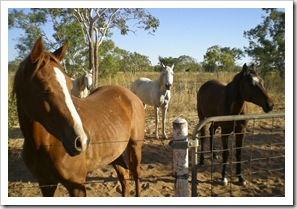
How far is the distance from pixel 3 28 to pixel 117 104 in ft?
4.96

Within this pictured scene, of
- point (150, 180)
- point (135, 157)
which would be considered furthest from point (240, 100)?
point (135, 157)

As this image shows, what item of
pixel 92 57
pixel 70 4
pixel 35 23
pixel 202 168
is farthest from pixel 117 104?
pixel 35 23

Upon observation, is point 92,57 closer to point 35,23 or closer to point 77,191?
point 35,23

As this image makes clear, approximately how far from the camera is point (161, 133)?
793 centimetres

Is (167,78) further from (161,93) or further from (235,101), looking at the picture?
(235,101)

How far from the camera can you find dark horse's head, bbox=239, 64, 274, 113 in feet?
14.3

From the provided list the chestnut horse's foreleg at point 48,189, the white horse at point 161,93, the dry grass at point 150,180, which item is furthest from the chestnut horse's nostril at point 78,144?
the white horse at point 161,93

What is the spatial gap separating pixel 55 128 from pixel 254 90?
347 cm

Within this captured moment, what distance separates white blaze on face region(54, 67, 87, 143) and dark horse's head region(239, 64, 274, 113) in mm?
3351

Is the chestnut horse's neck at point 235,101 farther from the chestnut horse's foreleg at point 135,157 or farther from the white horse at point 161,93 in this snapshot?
the white horse at point 161,93

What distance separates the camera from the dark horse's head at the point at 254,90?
14.3 feet

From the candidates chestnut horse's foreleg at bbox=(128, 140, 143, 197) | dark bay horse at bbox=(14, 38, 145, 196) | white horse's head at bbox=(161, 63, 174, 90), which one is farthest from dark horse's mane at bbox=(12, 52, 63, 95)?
white horse's head at bbox=(161, 63, 174, 90)

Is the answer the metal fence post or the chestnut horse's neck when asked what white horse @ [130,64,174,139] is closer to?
the chestnut horse's neck

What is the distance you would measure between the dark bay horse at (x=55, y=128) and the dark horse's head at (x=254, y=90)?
102 inches
